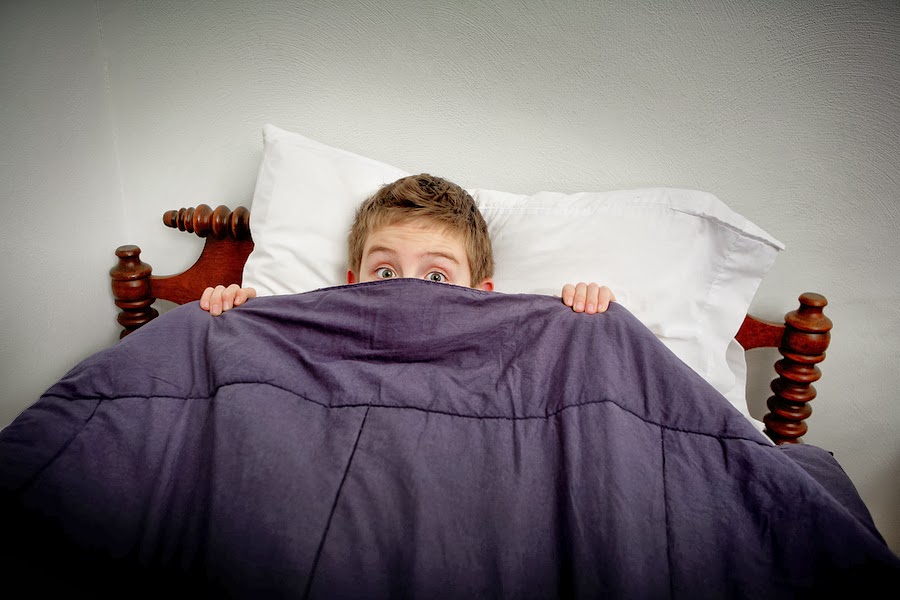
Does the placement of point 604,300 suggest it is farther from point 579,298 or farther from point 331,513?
point 331,513

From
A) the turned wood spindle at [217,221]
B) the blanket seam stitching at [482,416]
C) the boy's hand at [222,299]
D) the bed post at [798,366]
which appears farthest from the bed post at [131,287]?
the bed post at [798,366]

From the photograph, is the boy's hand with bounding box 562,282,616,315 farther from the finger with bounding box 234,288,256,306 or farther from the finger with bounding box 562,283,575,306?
the finger with bounding box 234,288,256,306

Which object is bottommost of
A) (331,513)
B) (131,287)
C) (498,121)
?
(331,513)

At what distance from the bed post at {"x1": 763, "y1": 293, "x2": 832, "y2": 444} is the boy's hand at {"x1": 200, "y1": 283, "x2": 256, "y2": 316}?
1048 millimetres

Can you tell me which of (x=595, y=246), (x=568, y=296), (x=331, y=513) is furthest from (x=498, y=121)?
(x=331, y=513)

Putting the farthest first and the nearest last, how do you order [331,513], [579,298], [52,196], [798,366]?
[52,196], [798,366], [579,298], [331,513]

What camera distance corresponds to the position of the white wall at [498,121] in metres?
1.02

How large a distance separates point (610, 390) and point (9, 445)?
78cm

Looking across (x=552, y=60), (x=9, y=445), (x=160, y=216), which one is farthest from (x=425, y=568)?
(x=160, y=216)

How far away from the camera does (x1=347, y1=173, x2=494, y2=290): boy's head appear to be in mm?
911

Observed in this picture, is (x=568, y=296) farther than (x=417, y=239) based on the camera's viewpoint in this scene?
No

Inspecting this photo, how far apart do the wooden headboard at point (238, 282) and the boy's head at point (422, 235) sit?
44cm

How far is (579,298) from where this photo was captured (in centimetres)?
80

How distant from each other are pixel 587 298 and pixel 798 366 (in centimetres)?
54
